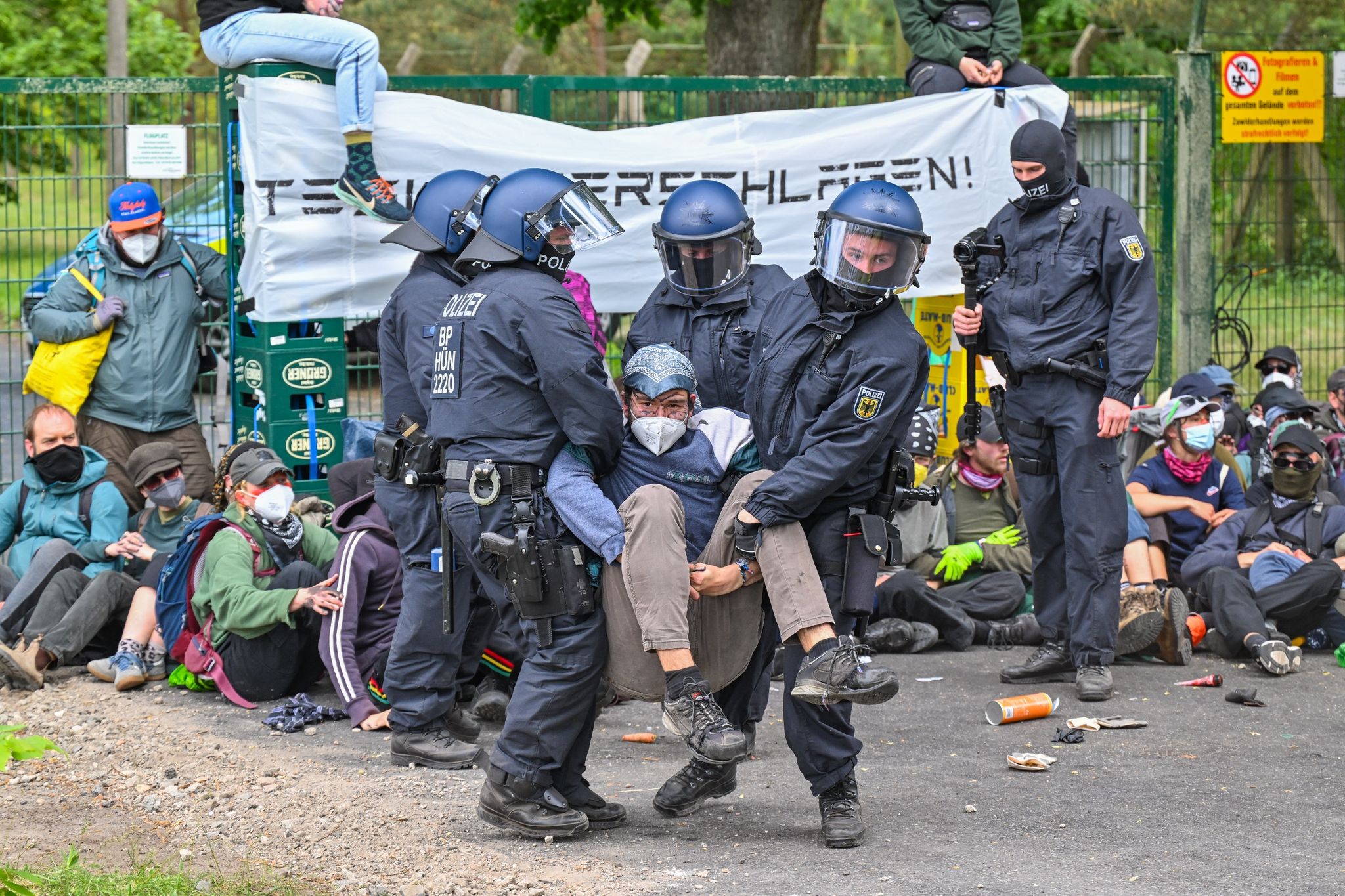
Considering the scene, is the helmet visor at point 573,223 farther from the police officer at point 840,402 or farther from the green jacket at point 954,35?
the green jacket at point 954,35

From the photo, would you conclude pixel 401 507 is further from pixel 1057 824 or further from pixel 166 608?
pixel 1057 824

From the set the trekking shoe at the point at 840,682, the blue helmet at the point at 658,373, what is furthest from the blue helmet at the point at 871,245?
the trekking shoe at the point at 840,682

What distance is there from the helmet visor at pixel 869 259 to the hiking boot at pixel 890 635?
9.59 ft

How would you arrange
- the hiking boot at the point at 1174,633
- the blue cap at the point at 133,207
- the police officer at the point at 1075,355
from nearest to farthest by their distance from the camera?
the police officer at the point at 1075,355 < the hiking boot at the point at 1174,633 < the blue cap at the point at 133,207

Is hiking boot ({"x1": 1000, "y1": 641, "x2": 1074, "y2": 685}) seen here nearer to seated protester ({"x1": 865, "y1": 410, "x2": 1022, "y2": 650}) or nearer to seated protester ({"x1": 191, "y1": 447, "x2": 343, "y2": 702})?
seated protester ({"x1": 865, "y1": 410, "x2": 1022, "y2": 650})

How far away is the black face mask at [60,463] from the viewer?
755 cm

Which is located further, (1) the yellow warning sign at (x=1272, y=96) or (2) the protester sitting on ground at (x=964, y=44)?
(1) the yellow warning sign at (x=1272, y=96)

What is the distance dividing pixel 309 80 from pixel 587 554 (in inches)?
152

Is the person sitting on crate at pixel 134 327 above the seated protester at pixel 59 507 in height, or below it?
above

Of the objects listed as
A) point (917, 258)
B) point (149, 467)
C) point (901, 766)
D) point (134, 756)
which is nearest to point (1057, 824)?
point (901, 766)

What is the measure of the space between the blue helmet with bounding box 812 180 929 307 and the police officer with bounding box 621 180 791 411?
99cm

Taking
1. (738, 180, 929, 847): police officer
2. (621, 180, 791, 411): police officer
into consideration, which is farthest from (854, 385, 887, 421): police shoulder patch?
(621, 180, 791, 411): police officer

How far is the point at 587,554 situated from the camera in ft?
16.9

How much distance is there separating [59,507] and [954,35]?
5371 mm
